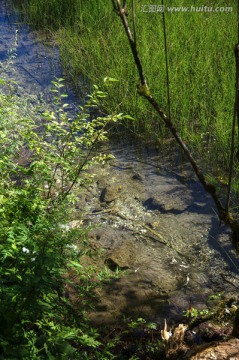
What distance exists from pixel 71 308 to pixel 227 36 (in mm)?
4179

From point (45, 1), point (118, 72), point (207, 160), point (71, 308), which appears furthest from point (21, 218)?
point (45, 1)

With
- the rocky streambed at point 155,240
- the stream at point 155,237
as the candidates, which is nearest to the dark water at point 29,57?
the stream at point 155,237

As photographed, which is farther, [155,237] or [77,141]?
[155,237]

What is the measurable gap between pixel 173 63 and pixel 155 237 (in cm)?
229

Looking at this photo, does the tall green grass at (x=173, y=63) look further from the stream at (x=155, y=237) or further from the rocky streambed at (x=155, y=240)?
the rocky streambed at (x=155, y=240)

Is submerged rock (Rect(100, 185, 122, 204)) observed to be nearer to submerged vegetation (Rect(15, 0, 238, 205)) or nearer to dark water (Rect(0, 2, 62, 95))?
submerged vegetation (Rect(15, 0, 238, 205))

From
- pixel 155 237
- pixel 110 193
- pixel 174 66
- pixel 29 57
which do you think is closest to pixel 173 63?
pixel 174 66

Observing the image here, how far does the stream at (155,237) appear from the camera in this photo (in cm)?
319

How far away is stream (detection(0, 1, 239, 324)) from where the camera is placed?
319 centimetres

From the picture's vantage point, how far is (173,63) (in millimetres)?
5426

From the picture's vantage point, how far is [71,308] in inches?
104

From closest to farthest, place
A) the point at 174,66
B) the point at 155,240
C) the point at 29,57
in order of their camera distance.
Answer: the point at 155,240 → the point at 174,66 → the point at 29,57

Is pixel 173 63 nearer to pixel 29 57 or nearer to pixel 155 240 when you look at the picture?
pixel 29 57

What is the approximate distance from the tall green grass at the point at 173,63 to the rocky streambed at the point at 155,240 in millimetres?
460
